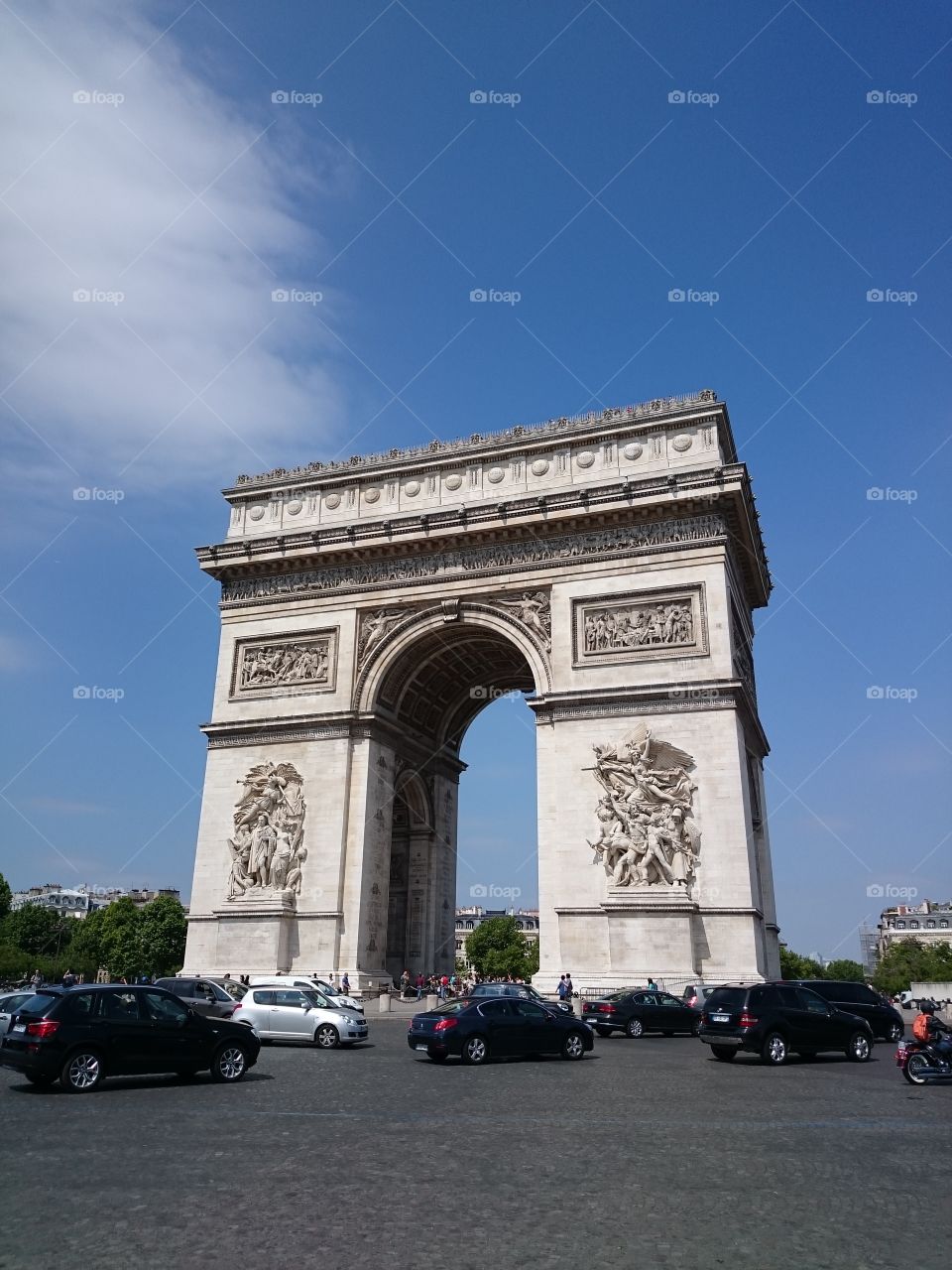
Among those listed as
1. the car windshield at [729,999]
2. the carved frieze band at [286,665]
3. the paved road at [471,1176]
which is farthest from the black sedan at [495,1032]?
the carved frieze band at [286,665]

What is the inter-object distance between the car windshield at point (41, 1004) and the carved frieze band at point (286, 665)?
19929 millimetres

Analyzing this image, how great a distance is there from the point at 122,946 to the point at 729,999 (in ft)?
234

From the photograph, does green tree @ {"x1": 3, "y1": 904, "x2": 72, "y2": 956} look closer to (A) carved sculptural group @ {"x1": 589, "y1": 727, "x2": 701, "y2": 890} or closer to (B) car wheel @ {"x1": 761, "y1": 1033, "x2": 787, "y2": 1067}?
(A) carved sculptural group @ {"x1": 589, "y1": 727, "x2": 701, "y2": 890}

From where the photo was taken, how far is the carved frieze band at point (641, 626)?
2809 centimetres

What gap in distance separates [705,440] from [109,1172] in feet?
85.7

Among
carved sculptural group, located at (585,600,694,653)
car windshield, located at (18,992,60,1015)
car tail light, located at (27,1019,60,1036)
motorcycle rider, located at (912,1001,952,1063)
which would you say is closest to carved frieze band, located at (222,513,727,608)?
carved sculptural group, located at (585,600,694,653)

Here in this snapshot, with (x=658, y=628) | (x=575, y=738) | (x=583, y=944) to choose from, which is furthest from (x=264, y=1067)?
(x=658, y=628)

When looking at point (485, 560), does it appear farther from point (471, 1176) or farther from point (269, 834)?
point (471, 1176)

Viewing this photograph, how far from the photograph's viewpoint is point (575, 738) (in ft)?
92.9

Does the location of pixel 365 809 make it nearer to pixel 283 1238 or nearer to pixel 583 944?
pixel 583 944

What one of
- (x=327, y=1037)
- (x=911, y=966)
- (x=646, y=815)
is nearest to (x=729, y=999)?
(x=327, y=1037)

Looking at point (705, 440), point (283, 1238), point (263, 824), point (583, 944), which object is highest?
point (705, 440)

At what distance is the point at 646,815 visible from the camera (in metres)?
26.5

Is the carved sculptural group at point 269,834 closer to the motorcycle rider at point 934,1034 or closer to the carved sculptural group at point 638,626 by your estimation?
the carved sculptural group at point 638,626
